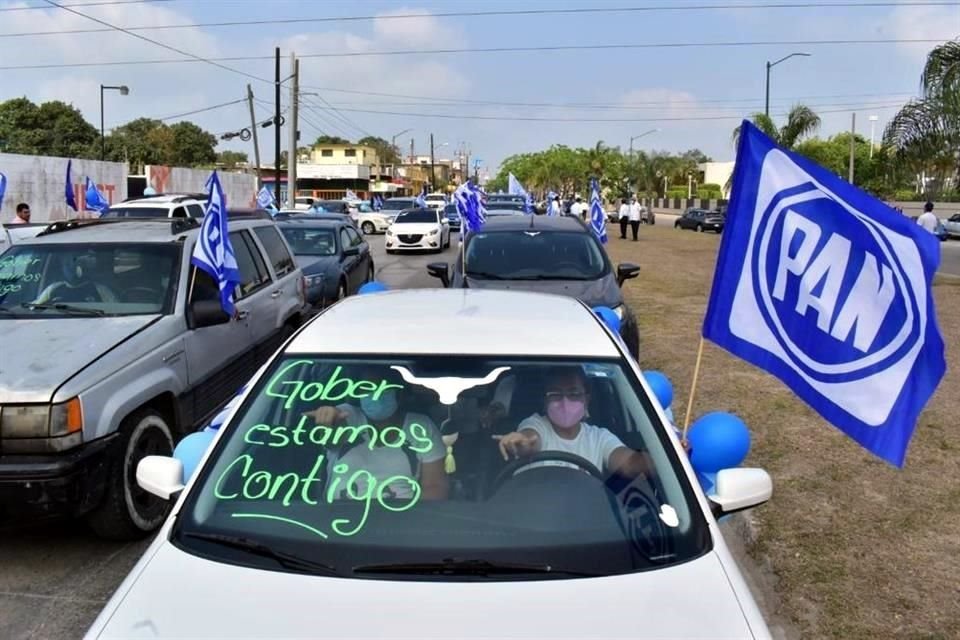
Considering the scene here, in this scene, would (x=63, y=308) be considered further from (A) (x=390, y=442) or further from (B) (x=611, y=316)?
(B) (x=611, y=316)

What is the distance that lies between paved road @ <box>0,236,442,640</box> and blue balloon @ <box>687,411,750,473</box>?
298cm

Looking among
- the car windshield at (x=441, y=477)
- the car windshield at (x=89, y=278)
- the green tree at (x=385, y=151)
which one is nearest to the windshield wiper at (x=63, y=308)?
the car windshield at (x=89, y=278)

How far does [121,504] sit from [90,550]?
0.39 meters

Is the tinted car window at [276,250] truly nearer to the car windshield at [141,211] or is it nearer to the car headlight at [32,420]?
the car headlight at [32,420]

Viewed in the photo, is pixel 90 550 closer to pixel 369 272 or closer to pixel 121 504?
pixel 121 504

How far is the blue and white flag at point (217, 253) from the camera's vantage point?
5.84 metres

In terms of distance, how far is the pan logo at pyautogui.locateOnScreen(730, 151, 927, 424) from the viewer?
3.50m

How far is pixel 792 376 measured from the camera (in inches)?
145

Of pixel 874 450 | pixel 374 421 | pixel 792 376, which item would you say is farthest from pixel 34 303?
pixel 874 450

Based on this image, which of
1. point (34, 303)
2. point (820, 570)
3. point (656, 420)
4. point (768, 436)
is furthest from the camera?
point (768, 436)

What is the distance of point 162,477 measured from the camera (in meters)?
2.90

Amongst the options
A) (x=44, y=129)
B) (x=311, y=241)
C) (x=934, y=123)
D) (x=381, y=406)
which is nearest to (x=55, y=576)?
(x=381, y=406)

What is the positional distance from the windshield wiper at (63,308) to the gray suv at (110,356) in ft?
0.03

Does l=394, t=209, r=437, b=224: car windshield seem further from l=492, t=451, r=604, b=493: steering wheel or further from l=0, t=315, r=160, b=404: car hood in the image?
l=492, t=451, r=604, b=493: steering wheel
